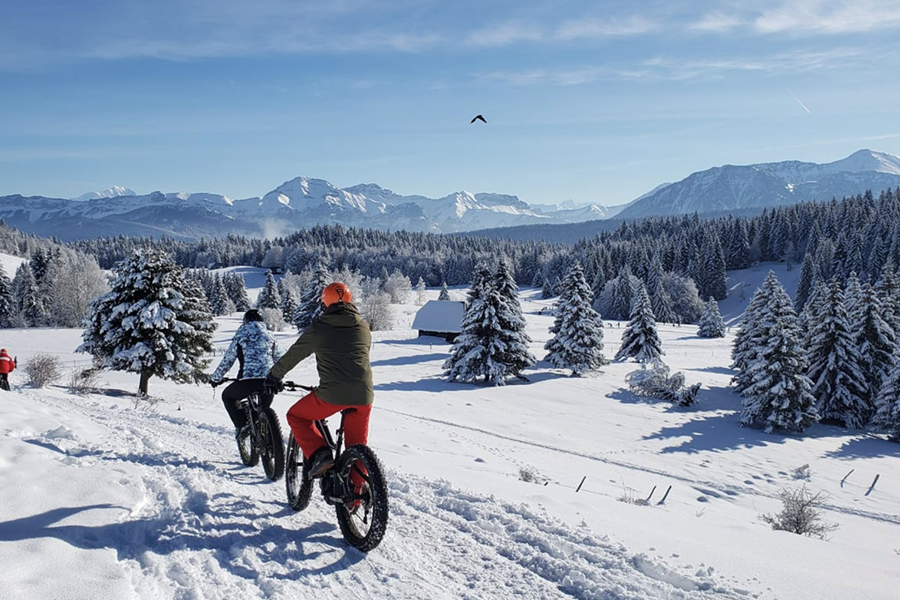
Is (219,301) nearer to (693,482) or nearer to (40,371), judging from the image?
(40,371)

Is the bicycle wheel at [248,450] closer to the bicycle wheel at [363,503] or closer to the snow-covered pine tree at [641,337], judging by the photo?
the bicycle wheel at [363,503]

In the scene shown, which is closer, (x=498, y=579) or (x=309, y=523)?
(x=498, y=579)

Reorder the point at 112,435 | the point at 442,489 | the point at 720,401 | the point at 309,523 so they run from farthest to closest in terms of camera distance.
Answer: the point at 720,401
the point at 112,435
the point at 442,489
the point at 309,523

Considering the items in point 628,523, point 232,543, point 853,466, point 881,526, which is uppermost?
point 232,543

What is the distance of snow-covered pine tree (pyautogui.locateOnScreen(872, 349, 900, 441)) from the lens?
29.2 m

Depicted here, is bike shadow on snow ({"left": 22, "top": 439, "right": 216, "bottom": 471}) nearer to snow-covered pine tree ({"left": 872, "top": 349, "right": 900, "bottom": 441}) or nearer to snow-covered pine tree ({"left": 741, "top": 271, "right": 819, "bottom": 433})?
snow-covered pine tree ({"left": 741, "top": 271, "right": 819, "bottom": 433})

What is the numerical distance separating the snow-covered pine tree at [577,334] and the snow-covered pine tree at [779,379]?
1117cm

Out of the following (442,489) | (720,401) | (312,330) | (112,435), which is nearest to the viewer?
(312,330)

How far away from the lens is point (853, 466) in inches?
973

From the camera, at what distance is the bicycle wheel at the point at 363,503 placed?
4625 millimetres

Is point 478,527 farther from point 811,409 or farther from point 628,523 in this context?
point 811,409

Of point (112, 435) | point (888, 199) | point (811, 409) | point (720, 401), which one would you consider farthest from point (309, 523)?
point (888, 199)

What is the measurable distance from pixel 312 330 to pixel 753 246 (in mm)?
138625

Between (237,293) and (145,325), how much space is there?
92.4m
